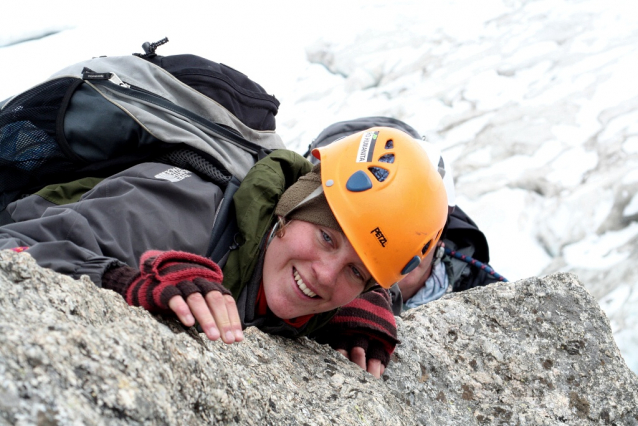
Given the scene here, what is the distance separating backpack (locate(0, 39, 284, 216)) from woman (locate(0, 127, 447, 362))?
0.47 feet

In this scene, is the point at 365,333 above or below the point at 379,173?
below

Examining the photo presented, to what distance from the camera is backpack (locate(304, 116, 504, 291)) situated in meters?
5.30

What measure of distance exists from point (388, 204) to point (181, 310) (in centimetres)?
106

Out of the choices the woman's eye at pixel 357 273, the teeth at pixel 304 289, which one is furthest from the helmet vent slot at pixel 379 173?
the teeth at pixel 304 289

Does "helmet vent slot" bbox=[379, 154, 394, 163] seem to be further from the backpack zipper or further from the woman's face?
the backpack zipper

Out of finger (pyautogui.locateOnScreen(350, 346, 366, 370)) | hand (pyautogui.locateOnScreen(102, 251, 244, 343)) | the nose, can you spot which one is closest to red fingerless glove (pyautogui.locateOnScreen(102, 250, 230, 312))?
hand (pyautogui.locateOnScreen(102, 251, 244, 343))

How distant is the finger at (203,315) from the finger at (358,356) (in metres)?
1.11

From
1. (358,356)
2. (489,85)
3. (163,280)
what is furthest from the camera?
(489,85)

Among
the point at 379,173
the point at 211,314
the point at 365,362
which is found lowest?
the point at 365,362

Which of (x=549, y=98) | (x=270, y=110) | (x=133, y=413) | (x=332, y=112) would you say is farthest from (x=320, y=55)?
(x=133, y=413)

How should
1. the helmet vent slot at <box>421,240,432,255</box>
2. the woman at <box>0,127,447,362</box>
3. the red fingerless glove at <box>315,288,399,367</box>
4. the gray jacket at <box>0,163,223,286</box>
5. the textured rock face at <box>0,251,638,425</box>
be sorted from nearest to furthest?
the textured rock face at <box>0,251,638,425</box>, the gray jacket at <box>0,163,223,286</box>, the woman at <box>0,127,447,362</box>, the helmet vent slot at <box>421,240,432,255</box>, the red fingerless glove at <box>315,288,399,367</box>

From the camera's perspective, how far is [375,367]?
2559 millimetres

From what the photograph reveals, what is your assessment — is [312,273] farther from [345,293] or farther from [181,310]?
[181,310]

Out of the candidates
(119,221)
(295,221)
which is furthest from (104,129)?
(295,221)
